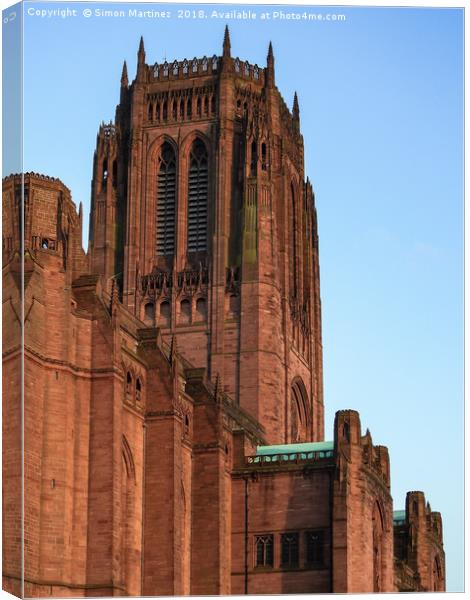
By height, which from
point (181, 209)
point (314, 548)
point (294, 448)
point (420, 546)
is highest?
point (181, 209)

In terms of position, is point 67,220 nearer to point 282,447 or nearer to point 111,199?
point 282,447

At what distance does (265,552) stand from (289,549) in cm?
107

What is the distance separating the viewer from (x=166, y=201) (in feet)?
303

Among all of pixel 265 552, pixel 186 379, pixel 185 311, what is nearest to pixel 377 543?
pixel 265 552

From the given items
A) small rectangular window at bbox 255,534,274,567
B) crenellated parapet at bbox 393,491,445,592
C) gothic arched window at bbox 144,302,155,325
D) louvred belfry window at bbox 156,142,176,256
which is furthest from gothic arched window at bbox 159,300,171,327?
small rectangular window at bbox 255,534,274,567

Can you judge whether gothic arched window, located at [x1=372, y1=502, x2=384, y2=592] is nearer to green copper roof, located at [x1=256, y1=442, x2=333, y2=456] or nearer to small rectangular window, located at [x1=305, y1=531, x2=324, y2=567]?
small rectangular window, located at [x1=305, y1=531, x2=324, y2=567]

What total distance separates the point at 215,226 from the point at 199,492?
2987cm

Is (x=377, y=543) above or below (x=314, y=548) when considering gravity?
above

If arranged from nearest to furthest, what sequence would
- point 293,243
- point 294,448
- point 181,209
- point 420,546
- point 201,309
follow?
point 294,448 → point 420,546 → point 201,309 → point 181,209 → point 293,243

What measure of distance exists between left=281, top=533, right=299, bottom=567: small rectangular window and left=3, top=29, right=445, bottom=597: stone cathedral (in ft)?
0.20

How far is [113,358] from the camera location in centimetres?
5128

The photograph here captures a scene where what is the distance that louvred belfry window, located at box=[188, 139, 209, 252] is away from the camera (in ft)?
299

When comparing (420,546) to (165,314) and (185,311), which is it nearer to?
(185,311)

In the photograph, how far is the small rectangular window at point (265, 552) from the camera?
6538cm
